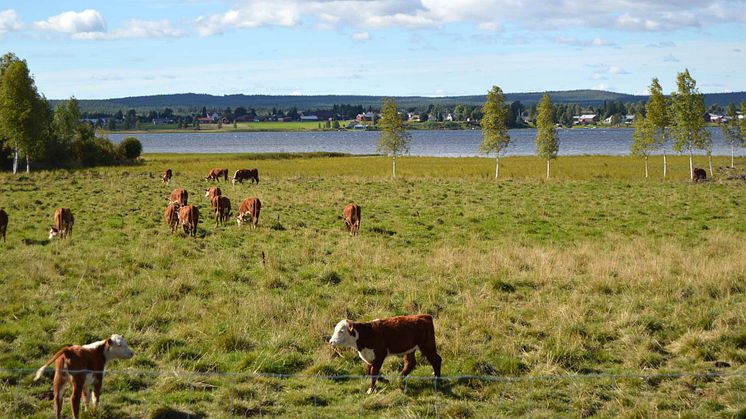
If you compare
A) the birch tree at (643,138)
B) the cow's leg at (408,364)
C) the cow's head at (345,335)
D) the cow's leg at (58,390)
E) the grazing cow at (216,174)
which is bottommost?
the grazing cow at (216,174)

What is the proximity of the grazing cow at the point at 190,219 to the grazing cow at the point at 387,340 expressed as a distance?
13.1 metres

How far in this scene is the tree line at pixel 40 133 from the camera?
52906mm

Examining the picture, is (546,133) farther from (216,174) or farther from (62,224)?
(62,224)

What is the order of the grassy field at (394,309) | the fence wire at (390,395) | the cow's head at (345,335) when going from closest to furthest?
1. the fence wire at (390,395)
2. the grassy field at (394,309)
3. the cow's head at (345,335)

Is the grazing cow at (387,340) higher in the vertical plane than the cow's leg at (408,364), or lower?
higher

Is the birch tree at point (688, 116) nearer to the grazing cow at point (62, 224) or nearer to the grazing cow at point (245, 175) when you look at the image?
the grazing cow at point (245, 175)

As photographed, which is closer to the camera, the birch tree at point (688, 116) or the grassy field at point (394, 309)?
the grassy field at point (394, 309)

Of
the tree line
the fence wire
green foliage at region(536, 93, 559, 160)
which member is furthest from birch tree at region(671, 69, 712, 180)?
the tree line

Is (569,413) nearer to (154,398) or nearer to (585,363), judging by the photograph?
(585,363)

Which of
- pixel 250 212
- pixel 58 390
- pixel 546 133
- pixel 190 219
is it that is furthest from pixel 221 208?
pixel 546 133

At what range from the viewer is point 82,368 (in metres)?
7.41

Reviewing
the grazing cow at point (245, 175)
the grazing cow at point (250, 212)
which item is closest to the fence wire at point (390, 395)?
the grazing cow at point (250, 212)

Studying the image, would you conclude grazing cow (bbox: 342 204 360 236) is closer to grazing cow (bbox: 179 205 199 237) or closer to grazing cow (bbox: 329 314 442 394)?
grazing cow (bbox: 179 205 199 237)

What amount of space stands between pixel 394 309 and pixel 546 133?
42.7 m
